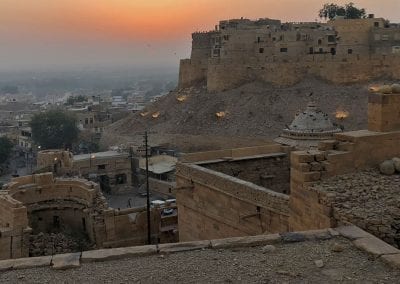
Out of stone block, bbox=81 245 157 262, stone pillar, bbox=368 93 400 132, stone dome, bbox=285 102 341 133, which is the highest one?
stone pillar, bbox=368 93 400 132

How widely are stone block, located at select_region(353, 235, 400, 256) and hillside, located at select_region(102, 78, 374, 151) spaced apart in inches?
1167

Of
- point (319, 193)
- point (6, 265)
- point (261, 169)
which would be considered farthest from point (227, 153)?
point (6, 265)

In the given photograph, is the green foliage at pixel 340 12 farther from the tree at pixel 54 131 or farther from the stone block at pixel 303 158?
the stone block at pixel 303 158

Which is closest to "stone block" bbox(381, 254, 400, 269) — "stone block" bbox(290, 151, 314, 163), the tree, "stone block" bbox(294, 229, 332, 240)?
"stone block" bbox(294, 229, 332, 240)

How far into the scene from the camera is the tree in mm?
51438

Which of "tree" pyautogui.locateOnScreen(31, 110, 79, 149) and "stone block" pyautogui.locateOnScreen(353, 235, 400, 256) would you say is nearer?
"stone block" pyautogui.locateOnScreen(353, 235, 400, 256)

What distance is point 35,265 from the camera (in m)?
5.68

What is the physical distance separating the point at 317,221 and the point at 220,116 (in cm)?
3409

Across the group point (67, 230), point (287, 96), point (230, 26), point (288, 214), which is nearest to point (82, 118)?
point (230, 26)

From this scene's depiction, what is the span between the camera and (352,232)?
6.28 meters

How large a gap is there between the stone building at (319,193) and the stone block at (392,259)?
37.6 inches

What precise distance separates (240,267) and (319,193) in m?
1.97

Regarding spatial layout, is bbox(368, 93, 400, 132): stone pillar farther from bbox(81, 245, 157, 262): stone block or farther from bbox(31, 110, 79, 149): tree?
bbox(31, 110, 79, 149): tree

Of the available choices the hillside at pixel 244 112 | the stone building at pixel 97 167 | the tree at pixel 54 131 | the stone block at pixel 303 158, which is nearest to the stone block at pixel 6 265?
the stone block at pixel 303 158
